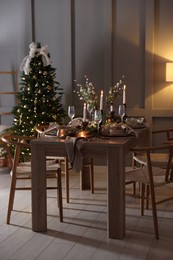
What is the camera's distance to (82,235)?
3.66 m

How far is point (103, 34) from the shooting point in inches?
251

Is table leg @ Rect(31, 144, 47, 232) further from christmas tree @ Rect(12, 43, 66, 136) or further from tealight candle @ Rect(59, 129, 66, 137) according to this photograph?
christmas tree @ Rect(12, 43, 66, 136)

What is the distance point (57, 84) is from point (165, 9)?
1921 mm

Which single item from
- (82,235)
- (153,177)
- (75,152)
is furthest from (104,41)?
(82,235)

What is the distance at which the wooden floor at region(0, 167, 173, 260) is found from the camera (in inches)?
128

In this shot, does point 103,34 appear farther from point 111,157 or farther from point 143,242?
point 143,242

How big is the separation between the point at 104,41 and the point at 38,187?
10.8ft

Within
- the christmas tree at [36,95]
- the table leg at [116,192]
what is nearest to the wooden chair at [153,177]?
the table leg at [116,192]

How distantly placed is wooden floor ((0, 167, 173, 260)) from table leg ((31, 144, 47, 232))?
0.32 feet

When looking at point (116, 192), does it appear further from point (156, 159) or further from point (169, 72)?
point (169, 72)

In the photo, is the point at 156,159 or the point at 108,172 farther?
the point at 156,159

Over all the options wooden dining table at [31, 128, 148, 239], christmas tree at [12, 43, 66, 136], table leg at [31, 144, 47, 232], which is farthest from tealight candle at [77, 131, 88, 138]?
christmas tree at [12, 43, 66, 136]

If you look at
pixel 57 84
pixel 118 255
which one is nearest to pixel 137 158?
pixel 118 255

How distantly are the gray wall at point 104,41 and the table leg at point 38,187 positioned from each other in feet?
9.67
